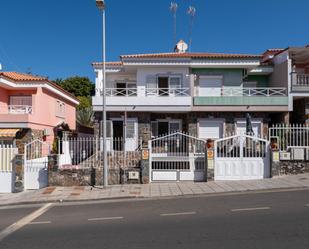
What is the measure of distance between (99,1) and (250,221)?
9.97 m

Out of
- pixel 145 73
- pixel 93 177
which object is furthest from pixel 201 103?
pixel 93 177

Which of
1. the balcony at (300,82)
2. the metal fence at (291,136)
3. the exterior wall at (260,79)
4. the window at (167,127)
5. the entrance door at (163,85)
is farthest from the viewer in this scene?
the exterior wall at (260,79)

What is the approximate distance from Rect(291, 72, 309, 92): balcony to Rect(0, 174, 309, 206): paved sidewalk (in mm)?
8721

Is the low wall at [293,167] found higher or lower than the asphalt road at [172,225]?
higher

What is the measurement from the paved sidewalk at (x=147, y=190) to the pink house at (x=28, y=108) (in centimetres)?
704

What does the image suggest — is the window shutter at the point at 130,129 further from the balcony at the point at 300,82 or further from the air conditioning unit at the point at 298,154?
the balcony at the point at 300,82

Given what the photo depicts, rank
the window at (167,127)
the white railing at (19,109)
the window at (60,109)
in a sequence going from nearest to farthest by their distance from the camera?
the white railing at (19,109) < the window at (167,127) < the window at (60,109)

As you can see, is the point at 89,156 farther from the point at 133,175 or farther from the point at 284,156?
the point at 284,156

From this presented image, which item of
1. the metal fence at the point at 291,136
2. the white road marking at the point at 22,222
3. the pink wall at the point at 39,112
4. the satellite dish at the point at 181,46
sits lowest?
the white road marking at the point at 22,222

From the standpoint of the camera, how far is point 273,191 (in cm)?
1248

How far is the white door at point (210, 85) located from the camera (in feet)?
76.6

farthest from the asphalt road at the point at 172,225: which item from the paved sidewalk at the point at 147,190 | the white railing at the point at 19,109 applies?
the white railing at the point at 19,109

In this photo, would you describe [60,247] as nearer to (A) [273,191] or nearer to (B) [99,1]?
(A) [273,191]

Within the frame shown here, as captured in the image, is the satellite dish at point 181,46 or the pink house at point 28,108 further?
the satellite dish at point 181,46
